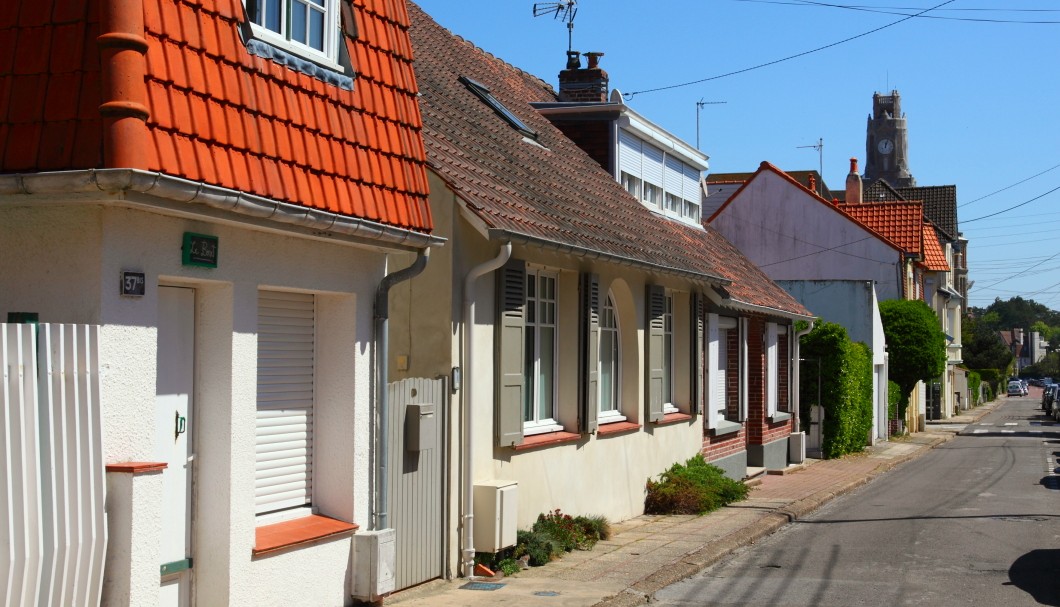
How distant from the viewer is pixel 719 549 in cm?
1245

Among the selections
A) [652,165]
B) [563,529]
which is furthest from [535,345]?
[652,165]

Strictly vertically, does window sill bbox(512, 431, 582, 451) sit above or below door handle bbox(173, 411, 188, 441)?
below

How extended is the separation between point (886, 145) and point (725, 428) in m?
138

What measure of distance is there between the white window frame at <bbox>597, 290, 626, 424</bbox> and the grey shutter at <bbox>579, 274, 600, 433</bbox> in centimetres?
105

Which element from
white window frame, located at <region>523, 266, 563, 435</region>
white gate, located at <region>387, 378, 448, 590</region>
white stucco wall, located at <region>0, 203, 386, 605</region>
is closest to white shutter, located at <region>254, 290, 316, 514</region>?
white stucco wall, located at <region>0, 203, 386, 605</region>

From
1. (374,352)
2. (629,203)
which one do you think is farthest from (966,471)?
(374,352)

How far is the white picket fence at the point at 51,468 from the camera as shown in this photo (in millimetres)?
5426

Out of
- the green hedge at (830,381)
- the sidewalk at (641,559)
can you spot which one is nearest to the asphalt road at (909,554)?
the sidewalk at (641,559)

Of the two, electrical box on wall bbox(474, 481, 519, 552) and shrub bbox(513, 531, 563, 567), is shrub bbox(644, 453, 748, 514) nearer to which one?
shrub bbox(513, 531, 563, 567)

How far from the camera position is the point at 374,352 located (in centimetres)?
873

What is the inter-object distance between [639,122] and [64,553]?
45.6 ft

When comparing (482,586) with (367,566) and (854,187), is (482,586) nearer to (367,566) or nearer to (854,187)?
(367,566)

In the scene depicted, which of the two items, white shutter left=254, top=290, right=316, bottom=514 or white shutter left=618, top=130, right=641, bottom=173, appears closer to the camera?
white shutter left=254, top=290, right=316, bottom=514

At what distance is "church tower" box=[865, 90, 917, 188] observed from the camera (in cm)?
14775
